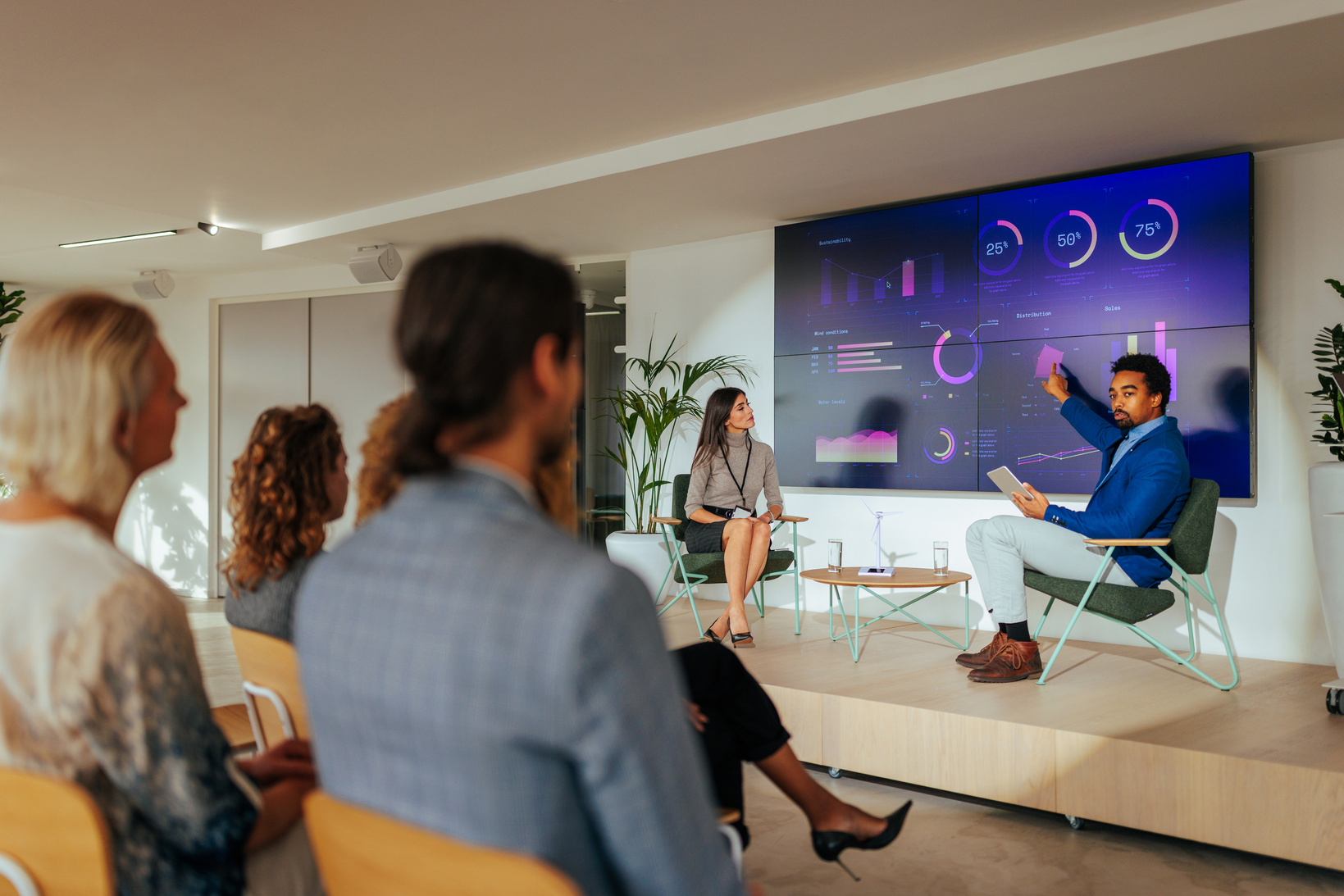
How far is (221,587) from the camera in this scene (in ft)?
29.4

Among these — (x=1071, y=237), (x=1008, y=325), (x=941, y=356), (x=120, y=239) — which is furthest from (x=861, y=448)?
(x=120, y=239)

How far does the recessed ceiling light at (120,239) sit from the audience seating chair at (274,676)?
603cm

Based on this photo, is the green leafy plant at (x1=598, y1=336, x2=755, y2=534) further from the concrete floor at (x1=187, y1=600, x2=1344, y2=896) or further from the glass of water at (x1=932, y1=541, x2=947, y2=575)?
the concrete floor at (x1=187, y1=600, x2=1344, y2=896)

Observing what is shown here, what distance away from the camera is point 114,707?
47.8 inches

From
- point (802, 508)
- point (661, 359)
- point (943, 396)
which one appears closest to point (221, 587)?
point (661, 359)

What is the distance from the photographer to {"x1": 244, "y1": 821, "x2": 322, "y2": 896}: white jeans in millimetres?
1413

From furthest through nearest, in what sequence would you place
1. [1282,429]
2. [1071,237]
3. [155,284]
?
[155,284] < [1071,237] < [1282,429]

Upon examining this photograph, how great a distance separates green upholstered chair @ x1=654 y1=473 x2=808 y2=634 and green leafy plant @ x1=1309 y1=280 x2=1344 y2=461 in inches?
94.8

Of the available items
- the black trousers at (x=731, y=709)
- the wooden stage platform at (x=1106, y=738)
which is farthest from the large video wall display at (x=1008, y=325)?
the black trousers at (x=731, y=709)

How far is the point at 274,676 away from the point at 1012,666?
297 centimetres

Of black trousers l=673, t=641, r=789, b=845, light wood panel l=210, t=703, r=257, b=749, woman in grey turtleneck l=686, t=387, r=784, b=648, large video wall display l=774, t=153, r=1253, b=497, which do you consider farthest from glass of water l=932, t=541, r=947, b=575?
light wood panel l=210, t=703, r=257, b=749

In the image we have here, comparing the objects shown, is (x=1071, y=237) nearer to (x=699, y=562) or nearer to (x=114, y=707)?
(x=699, y=562)

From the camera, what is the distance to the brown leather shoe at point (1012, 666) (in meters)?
3.85

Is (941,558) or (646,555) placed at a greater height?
(941,558)
